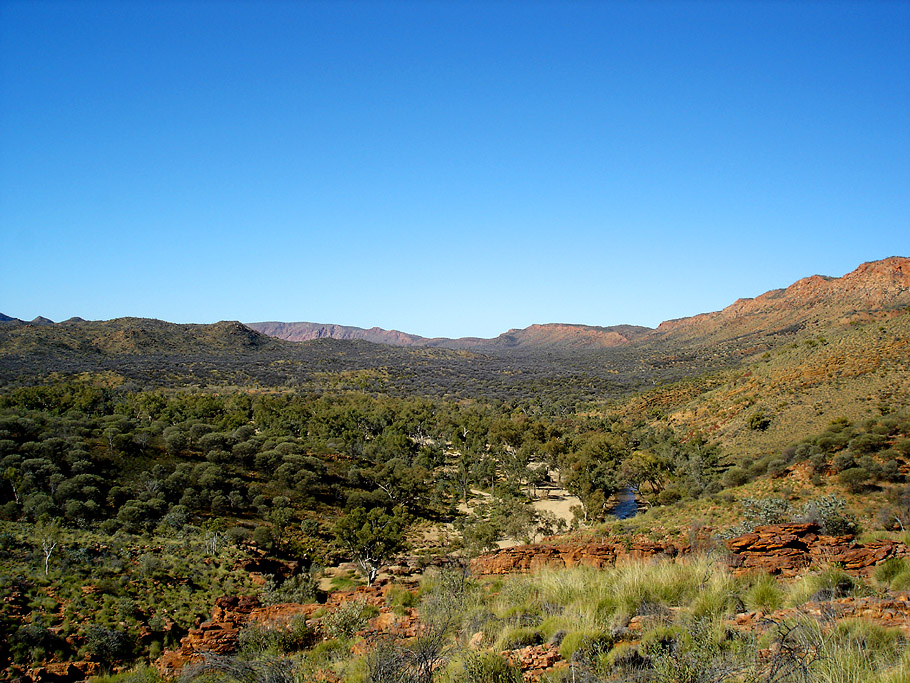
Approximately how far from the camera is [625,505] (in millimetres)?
36500

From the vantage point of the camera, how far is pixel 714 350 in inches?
4454

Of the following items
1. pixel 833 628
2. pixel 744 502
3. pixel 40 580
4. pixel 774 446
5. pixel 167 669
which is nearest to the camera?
pixel 833 628

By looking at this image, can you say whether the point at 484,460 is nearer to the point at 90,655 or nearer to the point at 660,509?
the point at 660,509

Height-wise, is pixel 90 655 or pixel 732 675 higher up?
pixel 732 675

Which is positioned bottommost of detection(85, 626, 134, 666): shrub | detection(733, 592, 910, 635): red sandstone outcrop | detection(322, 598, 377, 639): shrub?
detection(85, 626, 134, 666): shrub

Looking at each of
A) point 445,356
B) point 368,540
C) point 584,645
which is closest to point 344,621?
point 584,645

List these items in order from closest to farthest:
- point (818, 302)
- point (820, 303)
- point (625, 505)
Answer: point (625, 505) → point (820, 303) → point (818, 302)

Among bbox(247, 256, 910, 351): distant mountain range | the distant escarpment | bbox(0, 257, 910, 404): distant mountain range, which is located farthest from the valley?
bbox(247, 256, 910, 351): distant mountain range

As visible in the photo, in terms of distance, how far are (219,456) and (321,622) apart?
99.1ft

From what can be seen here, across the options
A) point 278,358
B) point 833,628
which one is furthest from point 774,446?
point 278,358

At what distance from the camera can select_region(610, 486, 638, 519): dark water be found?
33.4 meters

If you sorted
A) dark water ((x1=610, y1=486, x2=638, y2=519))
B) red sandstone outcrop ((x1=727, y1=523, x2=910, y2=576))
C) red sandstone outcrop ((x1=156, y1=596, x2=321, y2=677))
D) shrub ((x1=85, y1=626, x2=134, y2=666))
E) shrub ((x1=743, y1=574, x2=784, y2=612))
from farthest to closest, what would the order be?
dark water ((x1=610, y1=486, x2=638, y2=519))
shrub ((x1=85, y1=626, x2=134, y2=666))
red sandstone outcrop ((x1=156, y1=596, x2=321, y2=677))
red sandstone outcrop ((x1=727, y1=523, x2=910, y2=576))
shrub ((x1=743, y1=574, x2=784, y2=612))

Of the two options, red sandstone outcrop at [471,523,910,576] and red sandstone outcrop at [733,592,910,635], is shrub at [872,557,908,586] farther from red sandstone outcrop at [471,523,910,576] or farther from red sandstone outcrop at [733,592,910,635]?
red sandstone outcrop at [733,592,910,635]

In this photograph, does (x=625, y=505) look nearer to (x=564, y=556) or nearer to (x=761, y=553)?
(x=564, y=556)
